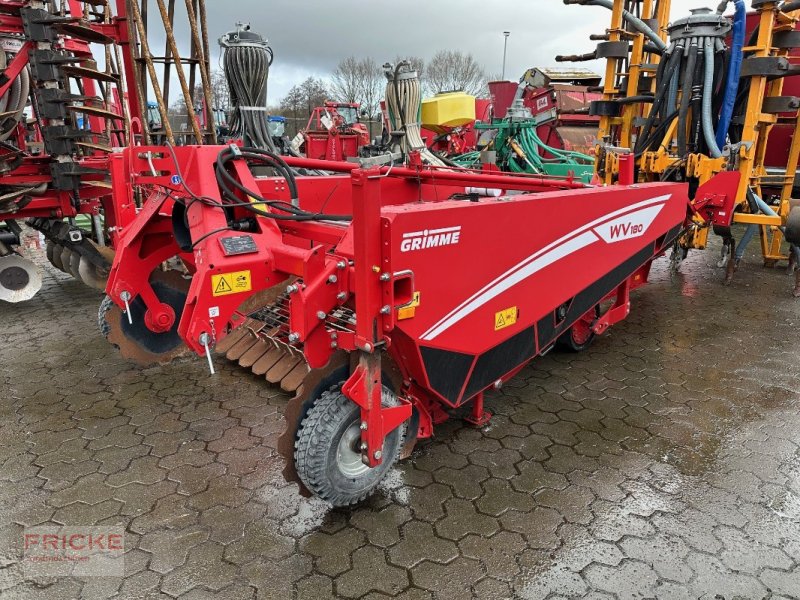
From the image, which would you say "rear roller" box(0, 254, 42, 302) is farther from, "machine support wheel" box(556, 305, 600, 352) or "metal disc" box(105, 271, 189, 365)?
"machine support wheel" box(556, 305, 600, 352)

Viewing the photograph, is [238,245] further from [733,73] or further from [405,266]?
[733,73]

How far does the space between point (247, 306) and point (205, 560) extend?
1.07 metres

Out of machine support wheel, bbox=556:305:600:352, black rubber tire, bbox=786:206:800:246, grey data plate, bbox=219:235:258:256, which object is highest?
grey data plate, bbox=219:235:258:256

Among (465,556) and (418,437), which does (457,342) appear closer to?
(418,437)

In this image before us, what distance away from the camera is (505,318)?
2.84 meters

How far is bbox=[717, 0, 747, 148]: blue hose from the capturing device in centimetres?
545

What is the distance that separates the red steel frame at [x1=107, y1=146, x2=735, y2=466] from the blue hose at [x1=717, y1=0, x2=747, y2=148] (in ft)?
8.86

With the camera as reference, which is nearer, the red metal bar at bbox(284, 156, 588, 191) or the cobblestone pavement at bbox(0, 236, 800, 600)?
the cobblestone pavement at bbox(0, 236, 800, 600)

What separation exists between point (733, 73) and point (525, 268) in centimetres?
439

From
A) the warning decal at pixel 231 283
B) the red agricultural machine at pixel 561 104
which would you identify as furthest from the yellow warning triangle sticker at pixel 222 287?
the red agricultural machine at pixel 561 104

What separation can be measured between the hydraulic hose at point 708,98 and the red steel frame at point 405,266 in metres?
2.39

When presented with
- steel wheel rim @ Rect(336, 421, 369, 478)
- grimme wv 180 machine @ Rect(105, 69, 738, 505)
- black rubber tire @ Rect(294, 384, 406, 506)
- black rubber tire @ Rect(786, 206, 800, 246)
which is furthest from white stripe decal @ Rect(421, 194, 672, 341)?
black rubber tire @ Rect(786, 206, 800, 246)

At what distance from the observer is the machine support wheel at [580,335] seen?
4.29 metres

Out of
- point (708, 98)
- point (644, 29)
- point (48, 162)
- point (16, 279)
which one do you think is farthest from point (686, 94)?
point (16, 279)
